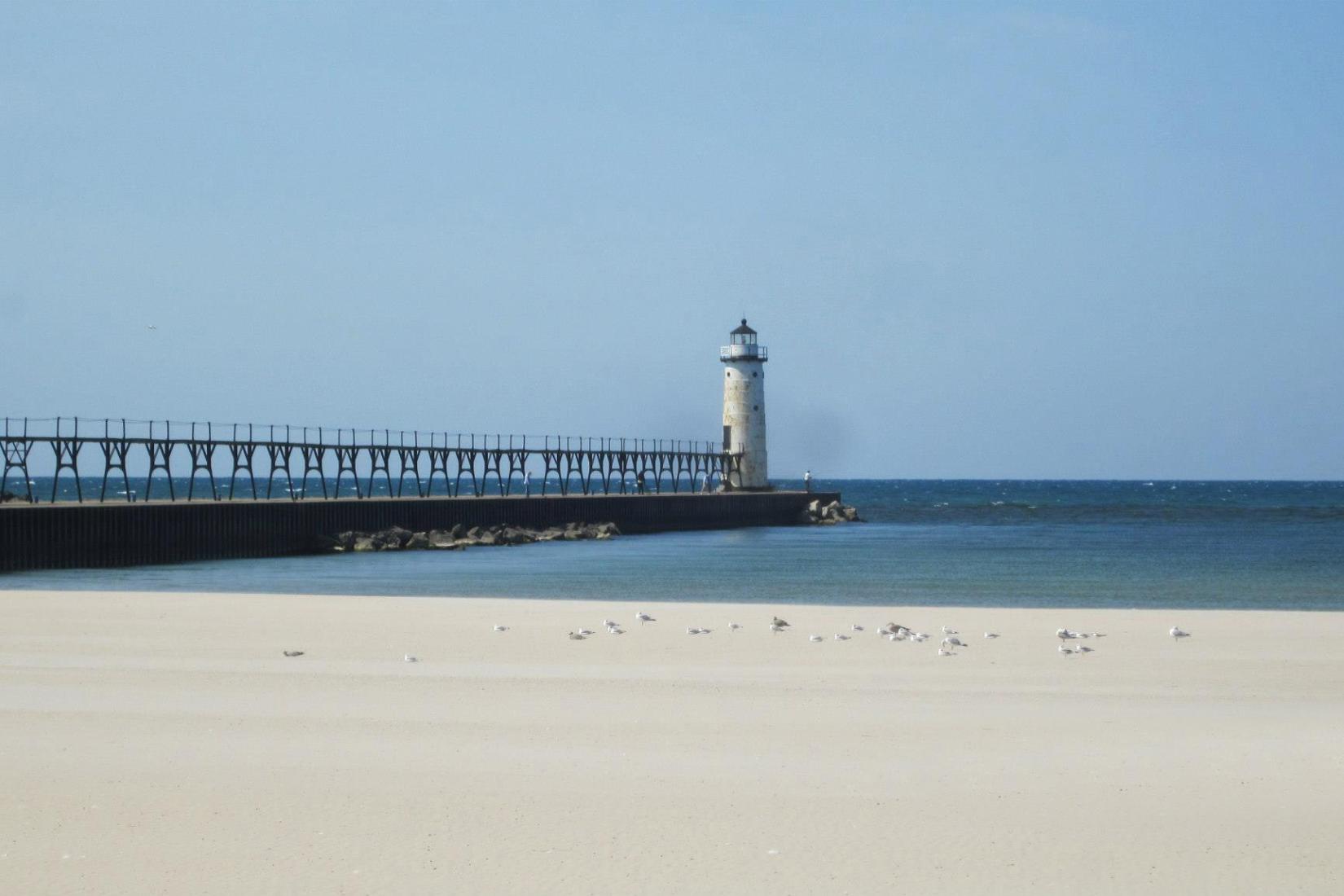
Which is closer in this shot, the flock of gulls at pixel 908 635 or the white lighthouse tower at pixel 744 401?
the flock of gulls at pixel 908 635

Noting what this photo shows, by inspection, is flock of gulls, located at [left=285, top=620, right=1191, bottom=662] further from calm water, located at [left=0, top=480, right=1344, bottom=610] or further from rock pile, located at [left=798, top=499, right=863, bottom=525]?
rock pile, located at [left=798, top=499, right=863, bottom=525]

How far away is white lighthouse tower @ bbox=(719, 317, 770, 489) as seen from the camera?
184 feet

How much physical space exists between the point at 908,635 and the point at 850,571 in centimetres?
1540

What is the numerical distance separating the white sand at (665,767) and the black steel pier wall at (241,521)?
51.5 feet

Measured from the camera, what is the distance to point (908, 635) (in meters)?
14.0

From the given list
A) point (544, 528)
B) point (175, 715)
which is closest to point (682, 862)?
point (175, 715)

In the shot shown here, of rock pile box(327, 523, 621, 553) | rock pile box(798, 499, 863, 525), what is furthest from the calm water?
rock pile box(798, 499, 863, 525)

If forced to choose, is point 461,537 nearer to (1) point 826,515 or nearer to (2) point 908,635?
(1) point 826,515

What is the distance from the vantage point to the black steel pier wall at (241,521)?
93.9ft

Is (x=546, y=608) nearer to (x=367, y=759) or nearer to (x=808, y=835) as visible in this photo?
(x=367, y=759)

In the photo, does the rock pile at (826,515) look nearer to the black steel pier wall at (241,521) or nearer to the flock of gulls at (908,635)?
the black steel pier wall at (241,521)

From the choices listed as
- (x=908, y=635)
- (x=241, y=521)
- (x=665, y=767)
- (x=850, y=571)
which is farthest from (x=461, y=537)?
(x=665, y=767)

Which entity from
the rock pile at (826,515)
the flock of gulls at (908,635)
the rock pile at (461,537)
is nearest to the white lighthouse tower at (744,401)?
the rock pile at (826,515)

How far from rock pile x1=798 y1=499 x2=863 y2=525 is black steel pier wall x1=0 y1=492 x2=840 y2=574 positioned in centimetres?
932
